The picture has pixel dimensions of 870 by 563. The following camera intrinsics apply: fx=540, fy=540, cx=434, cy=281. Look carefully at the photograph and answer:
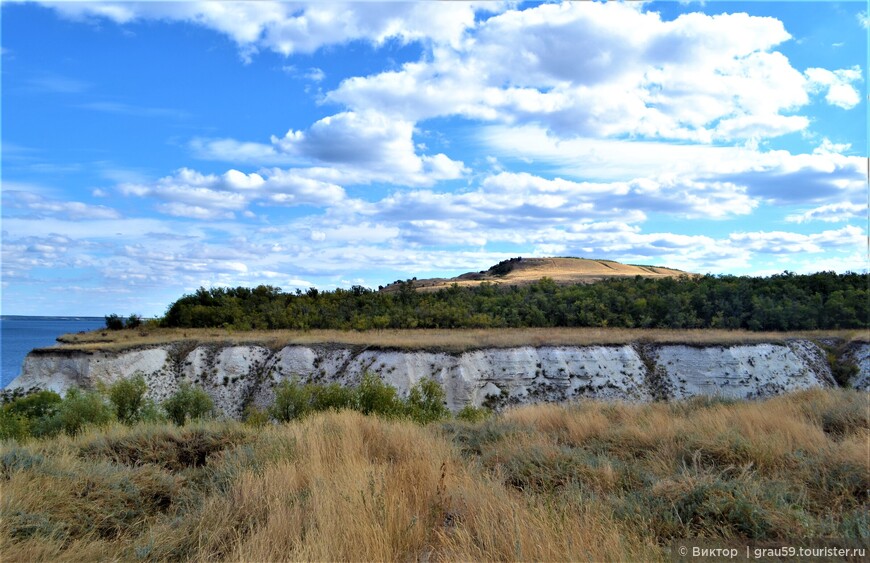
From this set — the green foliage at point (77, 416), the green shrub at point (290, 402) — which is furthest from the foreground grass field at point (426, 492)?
the green shrub at point (290, 402)

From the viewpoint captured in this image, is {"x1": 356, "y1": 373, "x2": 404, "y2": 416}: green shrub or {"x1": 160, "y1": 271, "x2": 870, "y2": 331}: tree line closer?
{"x1": 356, "y1": 373, "x2": 404, "y2": 416}: green shrub

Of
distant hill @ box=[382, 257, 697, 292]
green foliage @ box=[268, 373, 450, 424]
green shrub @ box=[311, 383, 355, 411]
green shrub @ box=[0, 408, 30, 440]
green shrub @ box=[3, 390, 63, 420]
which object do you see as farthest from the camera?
distant hill @ box=[382, 257, 697, 292]

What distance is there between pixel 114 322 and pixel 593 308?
50.3 metres

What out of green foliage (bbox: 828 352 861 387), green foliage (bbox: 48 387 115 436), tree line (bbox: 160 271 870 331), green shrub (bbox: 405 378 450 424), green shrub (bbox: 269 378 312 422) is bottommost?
green foliage (bbox: 828 352 861 387)

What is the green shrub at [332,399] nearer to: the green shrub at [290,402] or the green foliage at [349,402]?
the green foliage at [349,402]

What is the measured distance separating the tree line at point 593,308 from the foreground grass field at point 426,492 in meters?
40.5

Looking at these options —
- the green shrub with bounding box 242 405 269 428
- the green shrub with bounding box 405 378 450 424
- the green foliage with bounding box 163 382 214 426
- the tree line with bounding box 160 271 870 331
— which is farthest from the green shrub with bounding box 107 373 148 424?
the tree line with bounding box 160 271 870 331

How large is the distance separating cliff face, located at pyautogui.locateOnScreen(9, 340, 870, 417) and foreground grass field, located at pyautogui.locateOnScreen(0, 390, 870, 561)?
898 inches

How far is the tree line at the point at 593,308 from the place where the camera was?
47.2 m

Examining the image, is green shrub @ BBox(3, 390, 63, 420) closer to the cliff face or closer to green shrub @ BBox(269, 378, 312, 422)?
the cliff face

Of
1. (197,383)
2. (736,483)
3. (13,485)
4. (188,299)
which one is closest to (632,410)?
(736,483)

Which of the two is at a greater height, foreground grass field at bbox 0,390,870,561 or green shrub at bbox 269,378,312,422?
foreground grass field at bbox 0,390,870,561

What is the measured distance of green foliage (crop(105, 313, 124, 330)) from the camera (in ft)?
189

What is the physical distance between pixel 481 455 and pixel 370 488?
152 inches
